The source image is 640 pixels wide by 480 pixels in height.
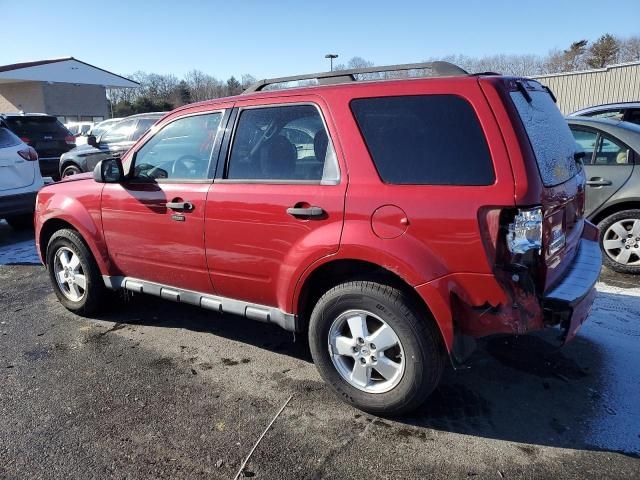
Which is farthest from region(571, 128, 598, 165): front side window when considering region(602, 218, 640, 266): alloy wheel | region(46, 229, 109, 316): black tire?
region(46, 229, 109, 316): black tire

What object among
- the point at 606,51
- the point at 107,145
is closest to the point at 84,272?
the point at 107,145

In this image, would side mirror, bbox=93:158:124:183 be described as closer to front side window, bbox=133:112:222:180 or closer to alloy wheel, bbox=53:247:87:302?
front side window, bbox=133:112:222:180

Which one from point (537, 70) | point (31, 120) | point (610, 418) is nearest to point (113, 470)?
point (610, 418)

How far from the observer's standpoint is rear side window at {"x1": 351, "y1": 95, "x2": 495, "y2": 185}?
2.62 m

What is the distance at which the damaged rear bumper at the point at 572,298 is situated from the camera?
2621 mm

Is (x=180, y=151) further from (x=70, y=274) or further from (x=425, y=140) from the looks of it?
(x=425, y=140)

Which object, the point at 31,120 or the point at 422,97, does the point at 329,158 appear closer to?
A: the point at 422,97

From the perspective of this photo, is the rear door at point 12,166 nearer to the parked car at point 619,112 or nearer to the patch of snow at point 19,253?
the patch of snow at point 19,253

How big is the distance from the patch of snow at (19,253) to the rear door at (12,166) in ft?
2.82

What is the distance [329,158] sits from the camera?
10.0 feet

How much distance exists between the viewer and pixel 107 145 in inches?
484

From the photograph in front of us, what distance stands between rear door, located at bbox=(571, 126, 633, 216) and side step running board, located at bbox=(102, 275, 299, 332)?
148 inches

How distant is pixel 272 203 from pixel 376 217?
729 millimetres

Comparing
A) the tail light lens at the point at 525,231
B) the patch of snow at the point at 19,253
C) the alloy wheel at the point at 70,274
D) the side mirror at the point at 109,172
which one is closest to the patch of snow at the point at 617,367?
the tail light lens at the point at 525,231
